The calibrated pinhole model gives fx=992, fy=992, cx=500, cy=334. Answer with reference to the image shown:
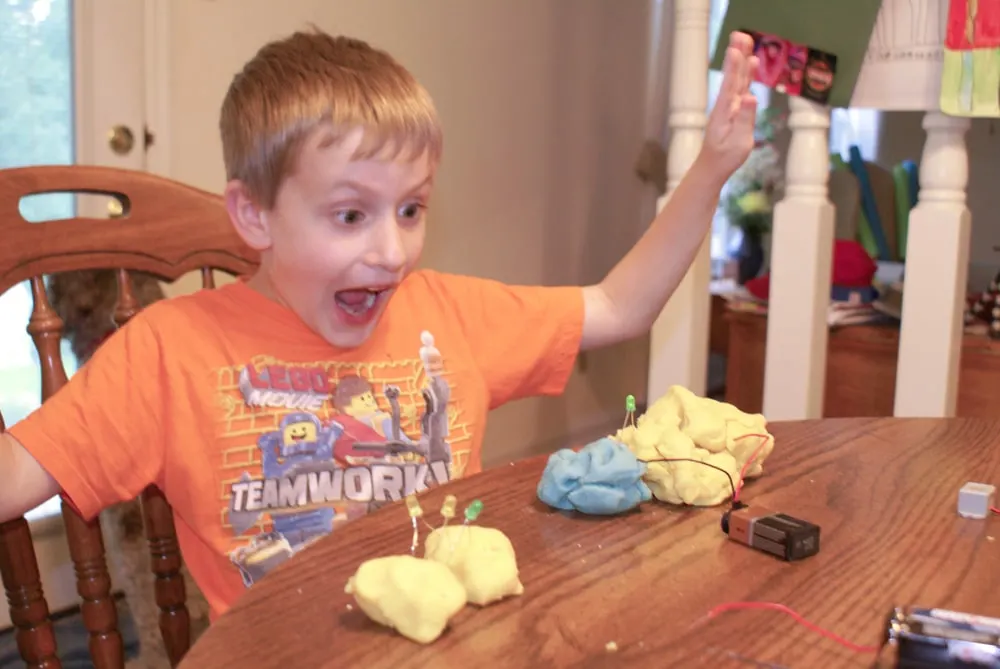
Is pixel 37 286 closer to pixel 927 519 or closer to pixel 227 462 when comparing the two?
pixel 227 462

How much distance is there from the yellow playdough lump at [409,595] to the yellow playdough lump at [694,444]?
0.78 feet

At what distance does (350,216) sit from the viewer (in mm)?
956

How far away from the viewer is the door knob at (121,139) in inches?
66.2

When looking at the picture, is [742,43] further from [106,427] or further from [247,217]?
[106,427]

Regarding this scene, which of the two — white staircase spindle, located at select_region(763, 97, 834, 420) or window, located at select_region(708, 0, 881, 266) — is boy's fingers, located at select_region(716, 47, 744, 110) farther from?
window, located at select_region(708, 0, 881, 266)

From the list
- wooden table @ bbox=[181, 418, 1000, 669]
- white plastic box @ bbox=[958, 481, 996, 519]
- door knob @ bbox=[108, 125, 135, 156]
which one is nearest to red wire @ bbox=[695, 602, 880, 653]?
wooden table @ bbox=[181, 418, 1000, 669]

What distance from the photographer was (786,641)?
53 cm

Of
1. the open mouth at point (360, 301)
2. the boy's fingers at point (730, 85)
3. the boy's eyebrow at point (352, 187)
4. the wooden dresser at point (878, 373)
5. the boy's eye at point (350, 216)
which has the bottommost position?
the wooden dresser at point (878, 373)

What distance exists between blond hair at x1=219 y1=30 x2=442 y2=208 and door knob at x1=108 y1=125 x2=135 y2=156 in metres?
0.74

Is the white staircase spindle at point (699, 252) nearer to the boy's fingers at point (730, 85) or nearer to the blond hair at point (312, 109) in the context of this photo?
the boy's fingers at point (730, 85)

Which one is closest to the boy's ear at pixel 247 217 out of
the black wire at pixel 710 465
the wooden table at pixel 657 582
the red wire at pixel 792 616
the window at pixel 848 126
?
the wooden table at pixel 657 582

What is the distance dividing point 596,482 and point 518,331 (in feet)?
1.56

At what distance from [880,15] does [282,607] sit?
1.51m

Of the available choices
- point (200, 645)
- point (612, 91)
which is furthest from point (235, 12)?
point (200, 645)
